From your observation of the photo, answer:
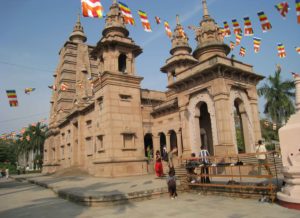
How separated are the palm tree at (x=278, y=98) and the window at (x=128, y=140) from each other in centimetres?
2052

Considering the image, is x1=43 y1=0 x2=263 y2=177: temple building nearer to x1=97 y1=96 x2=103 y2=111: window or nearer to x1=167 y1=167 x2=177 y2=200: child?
x1=97 y1=96 x2=103 y2=111: window

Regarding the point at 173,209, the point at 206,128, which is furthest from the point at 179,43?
the point at 173,209

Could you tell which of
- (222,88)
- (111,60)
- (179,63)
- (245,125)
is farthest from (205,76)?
(179,63)

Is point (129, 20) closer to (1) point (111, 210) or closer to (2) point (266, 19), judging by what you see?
(2) point (266, 19)

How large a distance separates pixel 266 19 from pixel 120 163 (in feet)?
53.1

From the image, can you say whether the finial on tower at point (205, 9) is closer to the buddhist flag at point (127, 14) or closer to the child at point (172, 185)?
the buddhist flag at point (127, 14)

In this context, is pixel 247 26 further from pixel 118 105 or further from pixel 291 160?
pixel 291 160

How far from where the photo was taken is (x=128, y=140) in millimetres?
23422

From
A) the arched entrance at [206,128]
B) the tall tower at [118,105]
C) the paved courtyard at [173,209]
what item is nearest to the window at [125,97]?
the tall tower at [118,105]

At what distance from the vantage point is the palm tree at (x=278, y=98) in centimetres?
3269

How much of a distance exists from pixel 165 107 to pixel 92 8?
537 inches

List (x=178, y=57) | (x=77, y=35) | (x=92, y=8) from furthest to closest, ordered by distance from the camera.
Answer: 1. (x=77, y=35)
2. (x=178, y=57)
3. (x=92, y=8)

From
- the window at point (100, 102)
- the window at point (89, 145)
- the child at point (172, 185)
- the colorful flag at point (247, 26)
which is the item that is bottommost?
the child at point (172, 185)

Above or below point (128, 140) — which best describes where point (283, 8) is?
above
